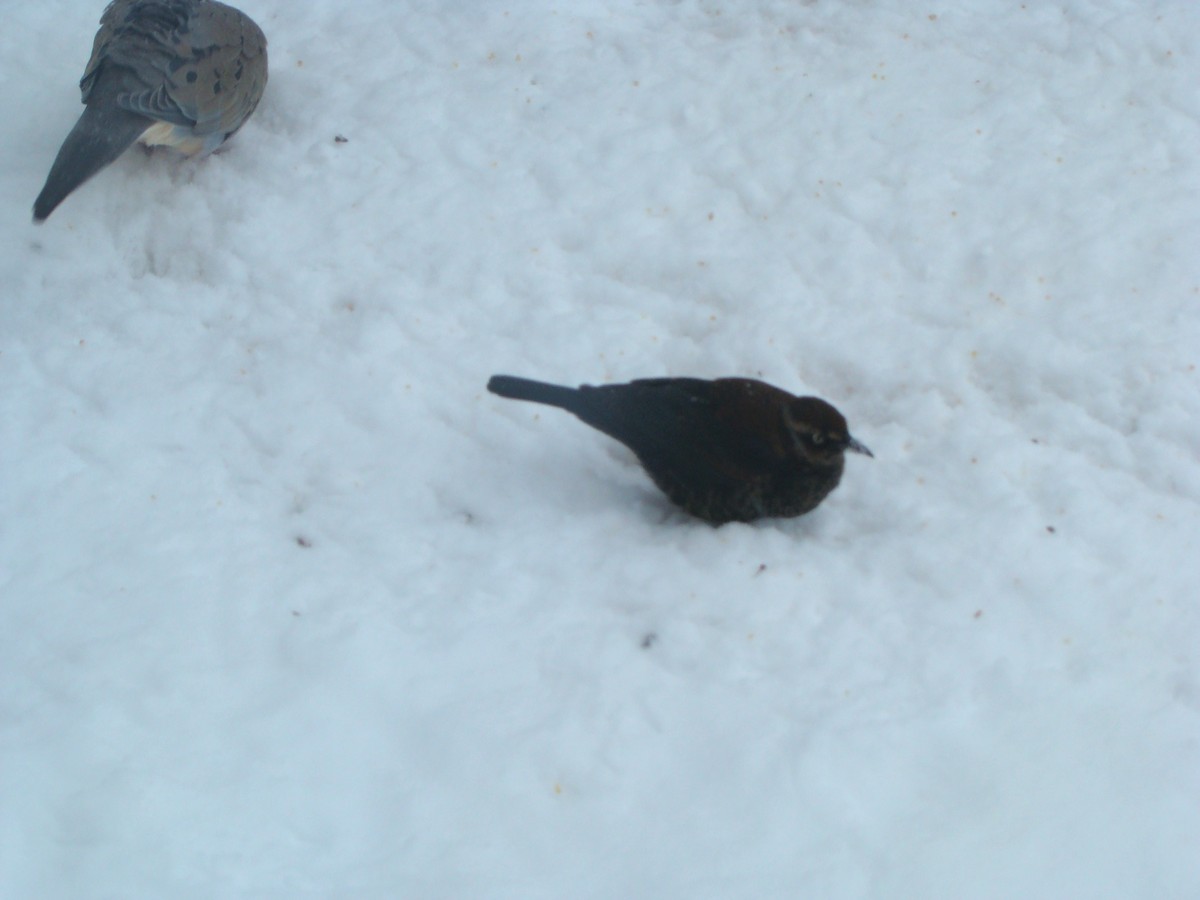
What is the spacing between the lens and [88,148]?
4.54m

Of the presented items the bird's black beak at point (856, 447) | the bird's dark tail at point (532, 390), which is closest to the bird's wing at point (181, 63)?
the bird's dark tail at point (532, 390)

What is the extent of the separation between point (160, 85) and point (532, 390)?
99.3 inches

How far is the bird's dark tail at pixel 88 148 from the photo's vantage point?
14.6 ft

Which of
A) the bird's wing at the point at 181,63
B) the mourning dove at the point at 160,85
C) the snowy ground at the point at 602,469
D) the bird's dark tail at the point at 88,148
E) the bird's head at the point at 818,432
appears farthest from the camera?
the bird's wing at the point at 181,63

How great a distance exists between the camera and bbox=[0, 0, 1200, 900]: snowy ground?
2.80m

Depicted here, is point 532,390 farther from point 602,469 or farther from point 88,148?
point 88,148

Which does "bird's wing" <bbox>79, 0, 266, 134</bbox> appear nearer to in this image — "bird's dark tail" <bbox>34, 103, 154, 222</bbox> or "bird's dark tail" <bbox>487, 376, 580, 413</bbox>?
"bird's dark tail" <bbox>34, 103, 154, 222</bbox>

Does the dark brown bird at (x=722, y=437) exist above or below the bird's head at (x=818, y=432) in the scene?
below

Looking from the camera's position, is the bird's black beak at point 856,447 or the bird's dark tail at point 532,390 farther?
the bird's dark tail at point 532,390

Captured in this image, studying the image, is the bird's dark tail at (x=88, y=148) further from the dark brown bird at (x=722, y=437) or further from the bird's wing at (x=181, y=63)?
the dark brown bird at (x=722, y=437)

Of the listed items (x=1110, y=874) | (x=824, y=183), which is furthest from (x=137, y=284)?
(x=1110, y=874)

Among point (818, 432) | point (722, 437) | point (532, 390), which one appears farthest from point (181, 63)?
point (818, 432)

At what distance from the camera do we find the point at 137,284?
4504mm

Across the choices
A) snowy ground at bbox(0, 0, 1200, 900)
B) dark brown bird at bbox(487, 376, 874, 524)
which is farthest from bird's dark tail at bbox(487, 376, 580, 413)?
snowy ground at bbox(0, 0, 1200, 900)
